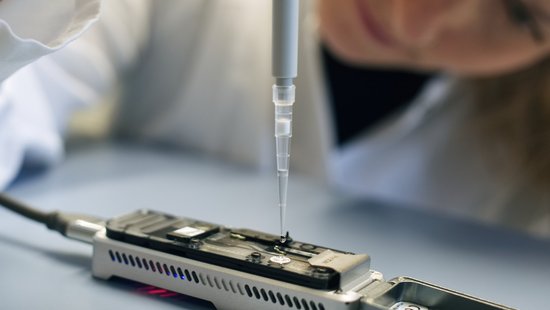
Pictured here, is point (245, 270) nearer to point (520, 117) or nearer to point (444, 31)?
point (444, 31)

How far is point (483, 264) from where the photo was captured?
520 millimetres

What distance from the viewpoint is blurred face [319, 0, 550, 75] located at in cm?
62

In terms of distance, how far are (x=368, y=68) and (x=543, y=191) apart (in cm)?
22

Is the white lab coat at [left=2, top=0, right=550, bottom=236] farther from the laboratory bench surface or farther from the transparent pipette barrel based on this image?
the transparent pipette barrel

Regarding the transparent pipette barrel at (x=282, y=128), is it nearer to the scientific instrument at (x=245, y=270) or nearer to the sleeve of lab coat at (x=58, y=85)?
the scientific instrument at (x=245, y=270)

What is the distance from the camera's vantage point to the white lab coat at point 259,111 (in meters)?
0.72

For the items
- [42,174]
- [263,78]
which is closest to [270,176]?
[263,78]

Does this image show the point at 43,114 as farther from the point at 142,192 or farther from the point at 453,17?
the point at 453,17

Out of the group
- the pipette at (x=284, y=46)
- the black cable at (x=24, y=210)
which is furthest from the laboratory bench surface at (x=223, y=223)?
the pipette at (x=284, y=46)

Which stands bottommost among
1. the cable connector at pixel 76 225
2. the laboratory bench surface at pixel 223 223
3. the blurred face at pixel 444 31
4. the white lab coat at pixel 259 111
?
the laboratory bench surface at pixel 223 223

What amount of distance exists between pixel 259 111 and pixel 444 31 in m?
0.23

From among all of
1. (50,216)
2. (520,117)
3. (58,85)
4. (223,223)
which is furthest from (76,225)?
(520,117)

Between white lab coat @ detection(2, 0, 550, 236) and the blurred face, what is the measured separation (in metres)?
0.09

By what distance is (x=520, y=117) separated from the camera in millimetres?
739
